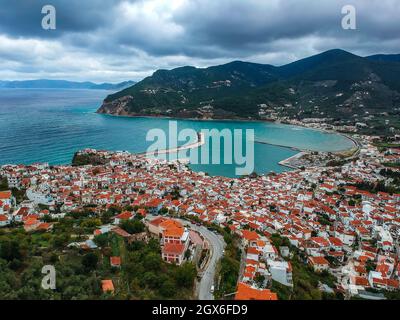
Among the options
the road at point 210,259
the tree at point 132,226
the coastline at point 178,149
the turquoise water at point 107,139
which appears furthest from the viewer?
the coastline at point 178,149

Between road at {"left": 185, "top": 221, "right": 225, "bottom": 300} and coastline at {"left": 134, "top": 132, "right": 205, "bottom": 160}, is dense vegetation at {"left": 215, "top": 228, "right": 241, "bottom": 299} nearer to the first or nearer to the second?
road at {"left": 185, "top": 221, "right": 225, "bottom": 300}

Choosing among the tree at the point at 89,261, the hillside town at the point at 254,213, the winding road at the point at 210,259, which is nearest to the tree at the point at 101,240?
the hillside town at the point at 254,213

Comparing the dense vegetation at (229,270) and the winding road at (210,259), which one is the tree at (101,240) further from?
the dense vegetation at (229,270)

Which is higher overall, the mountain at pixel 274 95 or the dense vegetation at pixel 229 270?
the mountain at pixel 274 95

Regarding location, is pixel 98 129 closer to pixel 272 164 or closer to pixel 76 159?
pixel 76 159

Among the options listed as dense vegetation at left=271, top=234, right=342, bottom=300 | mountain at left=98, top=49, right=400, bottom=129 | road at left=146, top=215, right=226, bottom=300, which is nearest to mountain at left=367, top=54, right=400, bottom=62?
mountain at left=98, top=49, right=400, bottom=129

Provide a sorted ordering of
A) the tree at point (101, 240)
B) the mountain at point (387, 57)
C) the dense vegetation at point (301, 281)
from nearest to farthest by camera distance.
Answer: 1. the dense vegetation at point (301, 281)
2. the tree at point (101, 240)
3. the mountain at point (387, 57)

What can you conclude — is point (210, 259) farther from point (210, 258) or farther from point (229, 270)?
point (229, 270)

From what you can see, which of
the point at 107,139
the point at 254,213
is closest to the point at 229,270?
the point at 254,213
